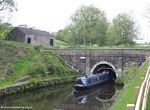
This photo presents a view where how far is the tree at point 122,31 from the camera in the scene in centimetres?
5547

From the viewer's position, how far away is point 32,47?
132 feet

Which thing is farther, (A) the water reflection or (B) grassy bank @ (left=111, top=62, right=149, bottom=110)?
(A) the water reflection

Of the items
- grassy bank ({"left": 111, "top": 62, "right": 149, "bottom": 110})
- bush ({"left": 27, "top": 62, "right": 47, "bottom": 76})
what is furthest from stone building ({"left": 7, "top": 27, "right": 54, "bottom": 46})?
grassy bank ({"left": 111, "top": 62, "right": 149, "bottom": 110})

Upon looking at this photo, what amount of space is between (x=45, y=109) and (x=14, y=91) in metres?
6.45

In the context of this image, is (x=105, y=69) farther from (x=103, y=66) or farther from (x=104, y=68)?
(x=103, y=66)

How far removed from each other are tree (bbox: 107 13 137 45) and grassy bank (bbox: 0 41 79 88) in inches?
711

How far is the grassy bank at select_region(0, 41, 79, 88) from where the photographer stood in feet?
101

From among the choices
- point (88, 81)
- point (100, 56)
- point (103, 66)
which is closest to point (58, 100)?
point (88, 81)

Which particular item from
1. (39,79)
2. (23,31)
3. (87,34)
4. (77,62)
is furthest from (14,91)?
(87,34)

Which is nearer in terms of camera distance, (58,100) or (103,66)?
(58,100)

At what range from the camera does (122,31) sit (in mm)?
55594

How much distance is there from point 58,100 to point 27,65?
30.7 ft

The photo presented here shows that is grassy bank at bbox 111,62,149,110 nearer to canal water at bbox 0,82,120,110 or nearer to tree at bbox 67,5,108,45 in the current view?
canal water at bbox 0,82,120,110

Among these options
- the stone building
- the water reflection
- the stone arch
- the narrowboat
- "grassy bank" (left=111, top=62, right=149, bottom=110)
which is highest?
the stone building
